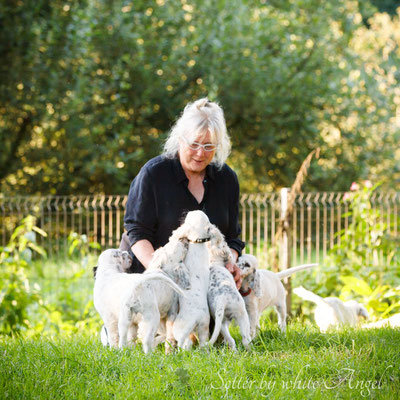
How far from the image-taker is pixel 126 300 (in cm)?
389

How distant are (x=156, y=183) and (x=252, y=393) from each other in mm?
2142

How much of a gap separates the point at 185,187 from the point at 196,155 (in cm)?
36

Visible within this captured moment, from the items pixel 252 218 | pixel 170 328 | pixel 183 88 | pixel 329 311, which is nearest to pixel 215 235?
pixel 170 328

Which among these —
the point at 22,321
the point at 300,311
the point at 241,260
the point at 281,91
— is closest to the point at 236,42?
the point at 281,91

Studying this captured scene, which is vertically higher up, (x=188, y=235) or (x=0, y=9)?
(x=0, y=9)

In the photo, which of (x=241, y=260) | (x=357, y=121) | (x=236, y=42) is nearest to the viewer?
(x=241, y=260)

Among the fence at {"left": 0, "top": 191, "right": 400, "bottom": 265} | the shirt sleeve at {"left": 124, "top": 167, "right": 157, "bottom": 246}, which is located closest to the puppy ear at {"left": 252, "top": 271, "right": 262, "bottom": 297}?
the shirt sleeve at {"left": 124, "top": 167, "right": 157, "bottom": 246}

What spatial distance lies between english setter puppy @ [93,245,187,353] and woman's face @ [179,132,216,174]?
0.89 metres

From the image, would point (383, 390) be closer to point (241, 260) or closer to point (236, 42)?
point (241, 260)

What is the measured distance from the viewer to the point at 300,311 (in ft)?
26.4

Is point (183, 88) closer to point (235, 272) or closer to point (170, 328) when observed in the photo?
point (235, 272)

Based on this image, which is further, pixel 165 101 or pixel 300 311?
pixel 165 101

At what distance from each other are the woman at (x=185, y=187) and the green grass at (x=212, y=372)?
847 millimetres

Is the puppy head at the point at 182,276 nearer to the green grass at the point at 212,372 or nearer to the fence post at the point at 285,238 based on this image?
the green grass at the point at 212,372
